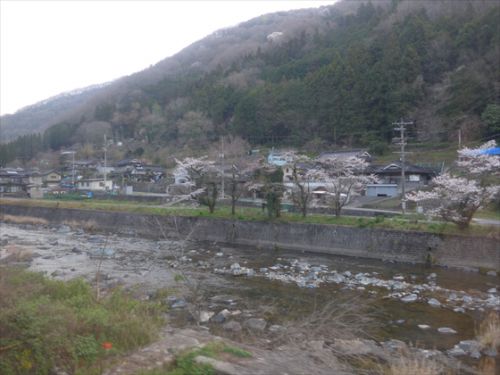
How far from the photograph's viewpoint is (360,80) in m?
37.7

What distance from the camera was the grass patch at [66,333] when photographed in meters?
4.72

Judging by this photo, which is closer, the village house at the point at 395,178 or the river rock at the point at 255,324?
the river rock at the point at 255,324

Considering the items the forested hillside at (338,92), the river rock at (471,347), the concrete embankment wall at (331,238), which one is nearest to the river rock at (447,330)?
the river rock at (471,347)

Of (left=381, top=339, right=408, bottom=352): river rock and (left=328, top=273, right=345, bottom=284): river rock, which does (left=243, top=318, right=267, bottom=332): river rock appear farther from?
(left=328, top=273, right=345, bottom=284): river rock

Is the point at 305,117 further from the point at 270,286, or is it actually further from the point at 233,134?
the point at 270,286

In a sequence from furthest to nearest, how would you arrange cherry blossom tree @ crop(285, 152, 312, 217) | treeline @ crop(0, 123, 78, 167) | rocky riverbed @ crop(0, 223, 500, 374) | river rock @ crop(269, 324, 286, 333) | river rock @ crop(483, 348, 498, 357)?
treeline @ crop(0, 123, 78, 167), cherry blossom tree @ crop(285, 152, 312, 217), rocky riverbed @ crop(0, 223, 500, 374), river rock @ crop(269, 324, 286, 333), river rock @ crop(483, 348, 498, 357)

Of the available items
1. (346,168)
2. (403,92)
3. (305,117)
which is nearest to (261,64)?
(305,117)

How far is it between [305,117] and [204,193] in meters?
19.3

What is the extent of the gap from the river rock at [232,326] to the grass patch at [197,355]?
323cm

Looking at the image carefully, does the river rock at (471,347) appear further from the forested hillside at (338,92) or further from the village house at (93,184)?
the village house at (93,184)

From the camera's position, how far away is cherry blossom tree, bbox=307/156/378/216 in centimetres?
2212

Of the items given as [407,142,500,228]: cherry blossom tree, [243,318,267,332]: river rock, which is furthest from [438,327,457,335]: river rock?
[407,142,500,228]: cherry blossom tree

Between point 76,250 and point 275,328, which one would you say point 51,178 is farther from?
point 275,328

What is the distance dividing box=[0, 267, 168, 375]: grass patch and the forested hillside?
29.8 meters
